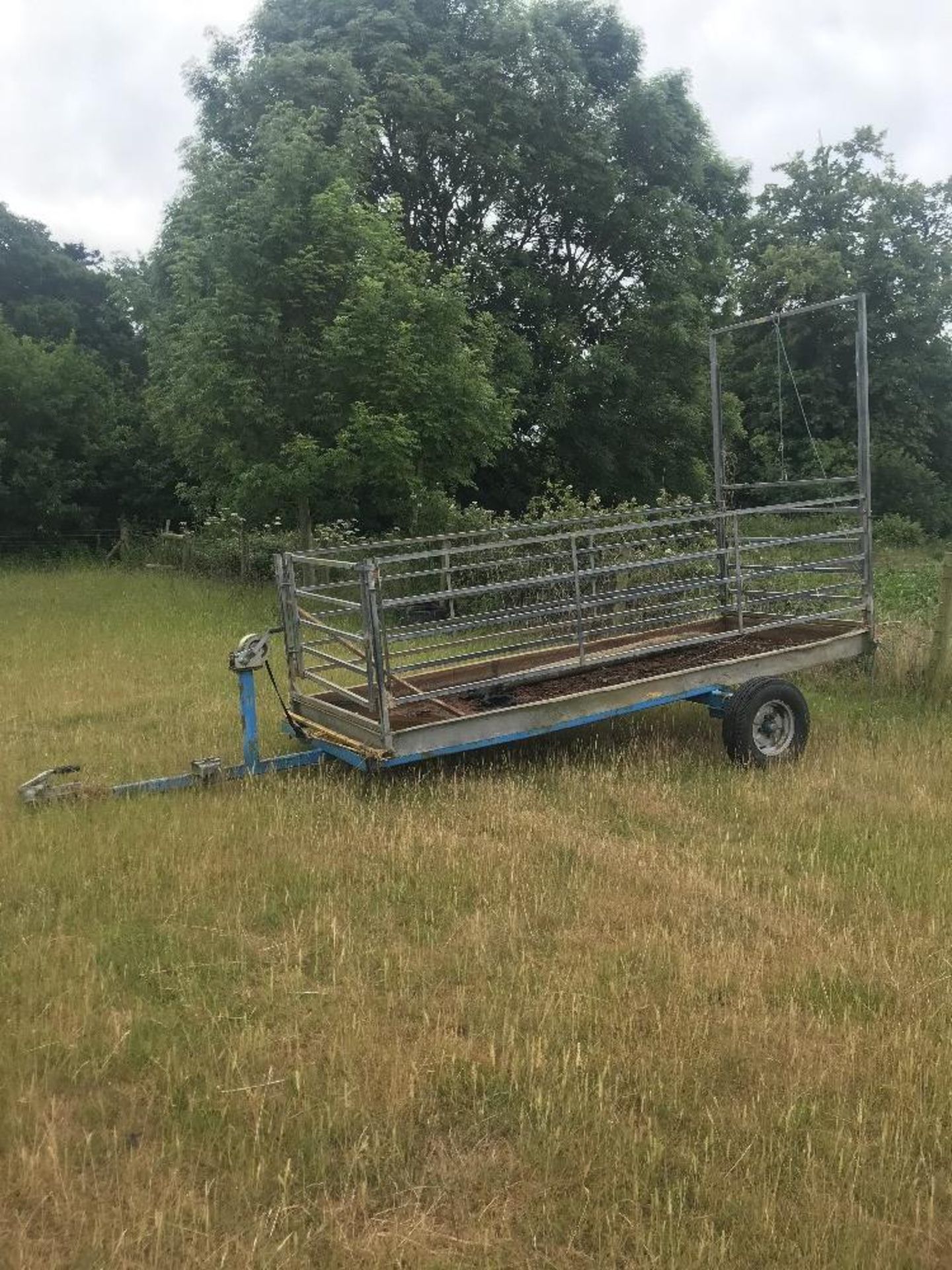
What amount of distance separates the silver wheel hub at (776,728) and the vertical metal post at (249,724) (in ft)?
11.0

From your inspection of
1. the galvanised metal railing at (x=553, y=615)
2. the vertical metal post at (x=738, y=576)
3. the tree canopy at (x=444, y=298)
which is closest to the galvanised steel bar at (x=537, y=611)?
the galvanised metal railing at (x=553, y=615)

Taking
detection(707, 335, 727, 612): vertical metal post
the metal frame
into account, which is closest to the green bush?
the metal frame

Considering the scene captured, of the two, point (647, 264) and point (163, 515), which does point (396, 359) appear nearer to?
point (647, 264)

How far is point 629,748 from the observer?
7.57m

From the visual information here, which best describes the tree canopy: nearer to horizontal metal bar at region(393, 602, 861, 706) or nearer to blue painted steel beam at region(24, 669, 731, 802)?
horizontal metal bar at region(393, 602, 861, 706)

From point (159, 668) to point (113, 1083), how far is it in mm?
7966

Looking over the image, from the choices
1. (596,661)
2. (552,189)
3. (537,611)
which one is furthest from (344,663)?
(552,189)

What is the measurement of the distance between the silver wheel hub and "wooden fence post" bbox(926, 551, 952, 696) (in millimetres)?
2208

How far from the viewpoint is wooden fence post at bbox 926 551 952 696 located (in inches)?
348

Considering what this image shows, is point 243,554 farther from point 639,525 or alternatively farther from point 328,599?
point 639,525

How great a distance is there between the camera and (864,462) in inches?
320

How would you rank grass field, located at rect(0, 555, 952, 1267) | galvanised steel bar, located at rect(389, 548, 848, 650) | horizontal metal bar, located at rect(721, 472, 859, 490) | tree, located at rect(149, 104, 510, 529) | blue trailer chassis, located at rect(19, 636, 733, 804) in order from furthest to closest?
tree, located at rect(149, 104, 510, 529) < horizontal metal bar, located at rect(721, 472, 859, 490) < galvanised steel bar, located at rect(389, 548, 848, 650) < blue trailer chassis, located at rect(19, 636, 733, 804) < grass field, located at rect(0, 555, 952, 1267)

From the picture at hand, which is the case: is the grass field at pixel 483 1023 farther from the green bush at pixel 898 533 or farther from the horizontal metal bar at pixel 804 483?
the green bush at pixel 898 533

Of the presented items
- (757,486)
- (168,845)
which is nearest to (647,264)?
(757,486)
